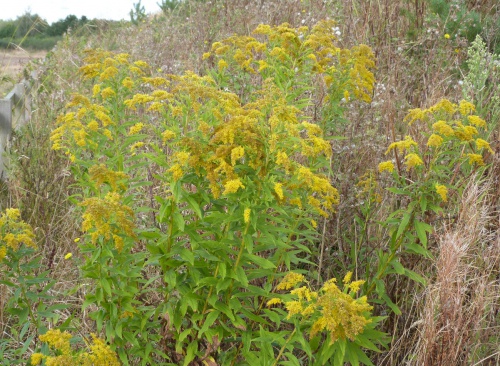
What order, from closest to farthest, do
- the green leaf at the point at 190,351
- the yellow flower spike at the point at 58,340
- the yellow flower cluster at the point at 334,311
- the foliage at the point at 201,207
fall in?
1. the yellow flower cluster at the point at 334,311
2. the yellow flower spike at the point at 58,340
3. the foliage at the point at 201,207
4. the green leaf at the point at 190,351

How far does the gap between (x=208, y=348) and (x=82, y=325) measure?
1.17 metres

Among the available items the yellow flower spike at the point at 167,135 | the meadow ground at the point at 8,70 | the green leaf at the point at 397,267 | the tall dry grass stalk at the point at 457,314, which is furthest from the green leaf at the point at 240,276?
the meadow ground at the point at 8,70

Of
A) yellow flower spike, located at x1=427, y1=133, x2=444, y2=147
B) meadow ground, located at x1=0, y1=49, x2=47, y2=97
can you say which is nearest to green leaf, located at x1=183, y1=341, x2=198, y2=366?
yellow flower spike, located at x1=427, y1=133, x2=444, y2=147

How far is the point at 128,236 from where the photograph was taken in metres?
3.08

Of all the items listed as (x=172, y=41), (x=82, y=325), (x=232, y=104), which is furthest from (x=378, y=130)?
(x=172, y=41)

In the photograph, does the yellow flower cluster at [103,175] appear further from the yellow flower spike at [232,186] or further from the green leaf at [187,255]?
the yellow flower spike at [232,186]

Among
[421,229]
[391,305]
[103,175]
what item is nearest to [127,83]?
[103,175]

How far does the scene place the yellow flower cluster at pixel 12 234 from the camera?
3.11 metres

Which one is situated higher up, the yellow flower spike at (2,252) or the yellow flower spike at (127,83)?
the yellow flower spike at (127,83)

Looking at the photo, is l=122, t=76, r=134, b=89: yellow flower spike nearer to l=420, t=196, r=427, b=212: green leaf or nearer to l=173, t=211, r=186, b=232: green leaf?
l=173, t=211, r=186, b=232: green leaf

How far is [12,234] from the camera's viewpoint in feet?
10.2

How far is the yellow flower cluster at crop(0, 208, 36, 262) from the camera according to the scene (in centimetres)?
311

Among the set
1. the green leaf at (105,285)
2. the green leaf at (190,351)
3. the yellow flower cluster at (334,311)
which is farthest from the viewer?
the green leaf at (190,351)

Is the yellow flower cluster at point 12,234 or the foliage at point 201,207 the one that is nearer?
the foliage at point 201,207
